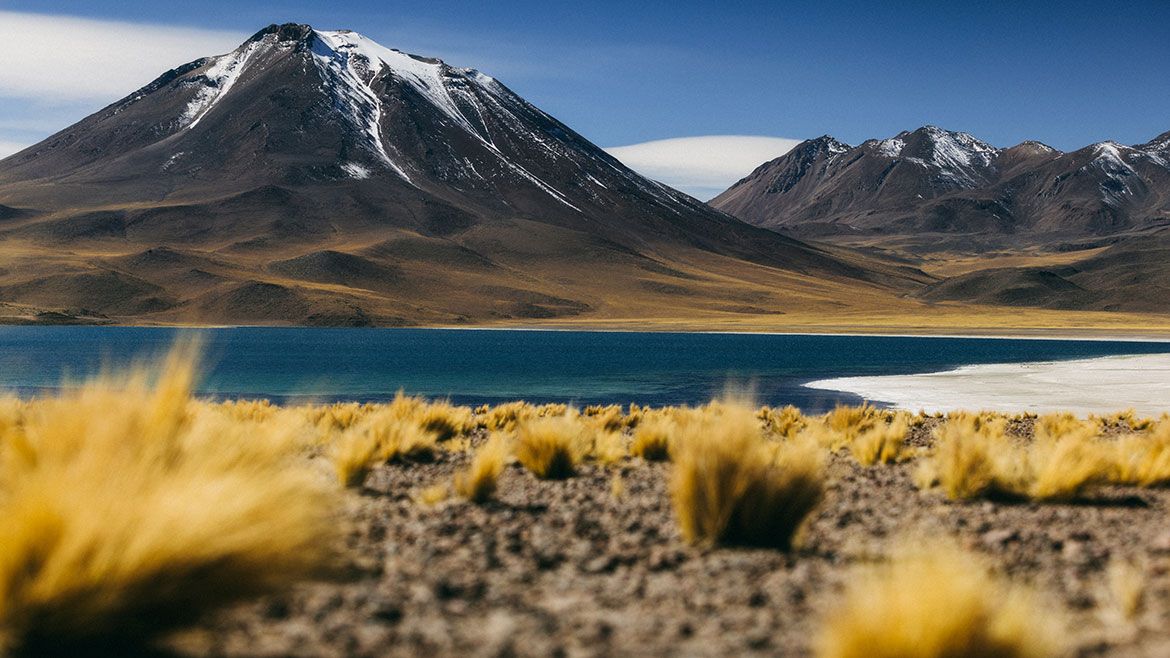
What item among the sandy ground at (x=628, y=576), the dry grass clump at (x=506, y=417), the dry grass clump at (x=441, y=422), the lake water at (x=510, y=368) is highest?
the sandy ground at (x=628, y=576)

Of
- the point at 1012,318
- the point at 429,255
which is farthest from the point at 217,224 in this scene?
the point at 1012,318

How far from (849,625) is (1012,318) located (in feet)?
419

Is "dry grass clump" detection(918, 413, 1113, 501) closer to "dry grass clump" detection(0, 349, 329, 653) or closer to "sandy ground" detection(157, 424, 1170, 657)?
"sandy ground" detection(157, 424, 1170, 657)

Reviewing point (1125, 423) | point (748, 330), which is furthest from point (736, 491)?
point (748, 330)

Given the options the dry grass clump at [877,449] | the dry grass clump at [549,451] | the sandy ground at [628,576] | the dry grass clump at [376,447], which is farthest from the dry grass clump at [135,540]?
the dry grass clump at [877,449]

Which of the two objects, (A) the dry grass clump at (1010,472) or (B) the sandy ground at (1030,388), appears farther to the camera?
(B) the sandy ground at (1030,388)

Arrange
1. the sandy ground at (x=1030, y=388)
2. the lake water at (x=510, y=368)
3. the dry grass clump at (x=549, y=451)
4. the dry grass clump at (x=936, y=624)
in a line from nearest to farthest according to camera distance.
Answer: the dry grass clump at (x=936, y=624) → the dry grass clump at (x=549, y=451) → the sandy ground at (x=1030, y=388) → the lake water at (x=510, y=368)

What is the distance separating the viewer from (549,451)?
8.95 metres

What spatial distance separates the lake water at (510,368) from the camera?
3444cm

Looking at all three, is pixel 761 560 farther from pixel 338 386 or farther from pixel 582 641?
pixel 338 386

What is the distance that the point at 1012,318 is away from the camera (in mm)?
120812

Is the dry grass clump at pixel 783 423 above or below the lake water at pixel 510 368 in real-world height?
above

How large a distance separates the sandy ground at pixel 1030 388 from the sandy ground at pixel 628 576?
66.5 ft

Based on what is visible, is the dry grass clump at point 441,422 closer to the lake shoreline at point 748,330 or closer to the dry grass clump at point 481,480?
the dry grass clump at point 481,480
